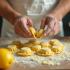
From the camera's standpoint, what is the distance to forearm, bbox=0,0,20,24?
5.66ft

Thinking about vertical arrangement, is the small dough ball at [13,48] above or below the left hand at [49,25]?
below

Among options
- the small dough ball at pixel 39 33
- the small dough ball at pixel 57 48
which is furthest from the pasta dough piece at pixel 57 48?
the small dough ball at pixel 39 33

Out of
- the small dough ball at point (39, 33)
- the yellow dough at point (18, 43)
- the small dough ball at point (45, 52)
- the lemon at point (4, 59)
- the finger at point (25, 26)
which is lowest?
the lemon at point (4, 59)

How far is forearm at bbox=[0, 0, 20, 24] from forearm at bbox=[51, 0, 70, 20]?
23 cm

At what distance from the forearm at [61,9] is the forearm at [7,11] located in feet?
0.74

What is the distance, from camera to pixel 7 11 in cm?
179

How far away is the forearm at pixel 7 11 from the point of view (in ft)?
5.66

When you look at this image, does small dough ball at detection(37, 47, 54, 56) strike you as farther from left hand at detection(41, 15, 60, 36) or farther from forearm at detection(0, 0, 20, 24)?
forearm at detection(0, 0, 20, 24)

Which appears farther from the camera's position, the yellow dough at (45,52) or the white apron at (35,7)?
the white apron at (35,7)

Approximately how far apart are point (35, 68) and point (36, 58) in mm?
121

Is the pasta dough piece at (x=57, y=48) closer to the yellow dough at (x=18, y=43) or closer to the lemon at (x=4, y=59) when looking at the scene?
the yellow dough at (x=18, y=43)

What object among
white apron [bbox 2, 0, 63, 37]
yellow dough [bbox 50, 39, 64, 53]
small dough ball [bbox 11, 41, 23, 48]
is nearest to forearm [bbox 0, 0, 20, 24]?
white apron [bbox 2, 0, 63, 37]

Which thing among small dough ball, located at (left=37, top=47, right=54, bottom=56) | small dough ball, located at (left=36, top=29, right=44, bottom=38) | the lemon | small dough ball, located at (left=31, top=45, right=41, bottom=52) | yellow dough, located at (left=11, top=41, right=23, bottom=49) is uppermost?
small dough ball, located at (left=36, top=29, right=44, bottom=38)

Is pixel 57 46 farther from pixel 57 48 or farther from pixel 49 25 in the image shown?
pixel 49 25
